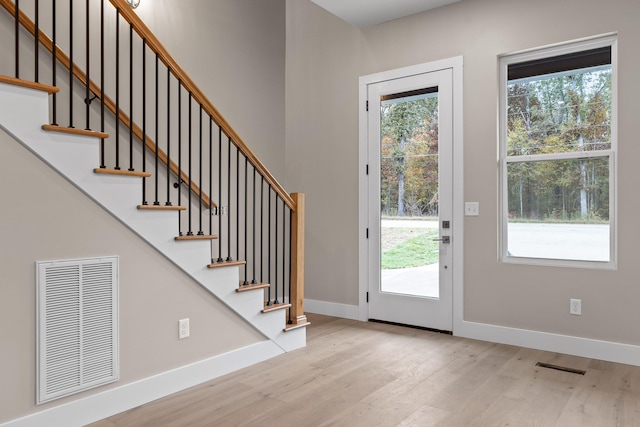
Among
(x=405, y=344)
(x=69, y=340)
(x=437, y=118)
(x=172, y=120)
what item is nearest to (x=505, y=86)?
(x=437, y=118)

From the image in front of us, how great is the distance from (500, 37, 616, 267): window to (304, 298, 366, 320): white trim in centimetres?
161

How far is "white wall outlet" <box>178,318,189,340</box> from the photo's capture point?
2971 mm

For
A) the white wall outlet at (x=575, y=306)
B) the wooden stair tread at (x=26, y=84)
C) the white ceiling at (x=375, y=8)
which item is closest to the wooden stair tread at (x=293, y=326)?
the white wall outlet at (x=575, y=306)

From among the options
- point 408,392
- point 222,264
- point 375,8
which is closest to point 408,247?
point 408,392

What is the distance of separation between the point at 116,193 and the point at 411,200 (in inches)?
109

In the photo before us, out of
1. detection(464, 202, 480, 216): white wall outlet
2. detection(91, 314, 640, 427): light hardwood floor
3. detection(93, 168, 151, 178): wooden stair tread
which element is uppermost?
detection(93, 168, 151, 178): wooden stair tread

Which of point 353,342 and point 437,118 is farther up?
point 437,118

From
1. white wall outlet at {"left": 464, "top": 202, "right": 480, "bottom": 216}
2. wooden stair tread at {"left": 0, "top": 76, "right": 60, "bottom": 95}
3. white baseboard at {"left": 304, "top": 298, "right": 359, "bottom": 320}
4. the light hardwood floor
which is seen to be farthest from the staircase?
white wall outlet at {"left": 464, "top": 202, "right": 480, "bottom": 216}

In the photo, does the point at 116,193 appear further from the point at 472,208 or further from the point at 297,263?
the point at 472,208

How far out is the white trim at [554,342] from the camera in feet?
11.4

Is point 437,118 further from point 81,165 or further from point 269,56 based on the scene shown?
point 81,165

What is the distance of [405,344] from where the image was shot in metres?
3.98

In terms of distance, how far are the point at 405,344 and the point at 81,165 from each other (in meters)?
2.82

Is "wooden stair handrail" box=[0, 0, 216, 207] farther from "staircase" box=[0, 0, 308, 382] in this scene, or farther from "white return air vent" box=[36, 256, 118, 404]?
"white return air vent" box=[36, 256, 118, 404]
